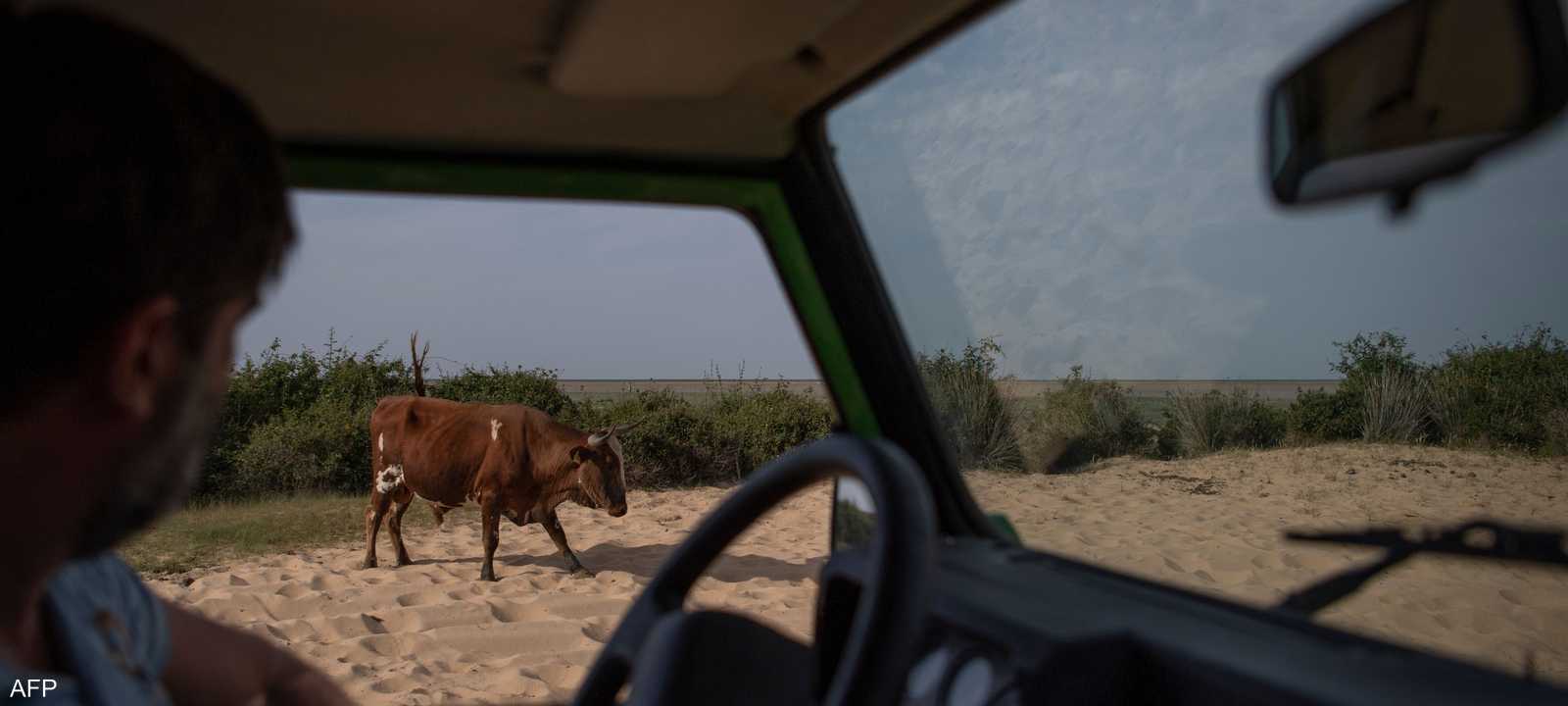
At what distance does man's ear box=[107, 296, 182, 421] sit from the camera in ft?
2.59

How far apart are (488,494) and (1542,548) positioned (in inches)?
327

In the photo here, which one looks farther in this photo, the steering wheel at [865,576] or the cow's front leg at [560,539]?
the cow's front leg at [560,539]

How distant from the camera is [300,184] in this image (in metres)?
1.76

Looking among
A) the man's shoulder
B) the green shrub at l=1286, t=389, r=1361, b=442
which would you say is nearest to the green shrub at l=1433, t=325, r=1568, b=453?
the green shrub at l=1286, t=389, r=1361, b=442

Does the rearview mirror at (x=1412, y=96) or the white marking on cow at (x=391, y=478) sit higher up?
the rearview mirror at (x=1412, y=96)

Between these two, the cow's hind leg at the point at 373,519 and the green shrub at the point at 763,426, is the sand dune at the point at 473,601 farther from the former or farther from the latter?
the green shrub at the point at 763,426

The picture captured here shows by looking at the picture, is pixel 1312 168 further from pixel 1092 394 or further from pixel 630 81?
pixel 630 81

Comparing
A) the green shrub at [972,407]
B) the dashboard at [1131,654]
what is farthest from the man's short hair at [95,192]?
the green shrub at [972,407]

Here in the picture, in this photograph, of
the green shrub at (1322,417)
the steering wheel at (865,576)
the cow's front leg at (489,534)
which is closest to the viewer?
the steering wheel at (865,576)

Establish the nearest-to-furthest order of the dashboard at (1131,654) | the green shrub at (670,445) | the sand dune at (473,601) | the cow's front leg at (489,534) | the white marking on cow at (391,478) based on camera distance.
Answer: 1. the dashboard at (1131,654)
2. the sand dune at (473,601)
3. the cow's front leg at (489,534)
4. the white marking on cow at (391,478)
5. the green shrub at (670,445)

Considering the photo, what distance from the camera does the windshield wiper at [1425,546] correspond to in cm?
109

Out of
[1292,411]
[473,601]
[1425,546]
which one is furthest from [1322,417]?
[473,601]

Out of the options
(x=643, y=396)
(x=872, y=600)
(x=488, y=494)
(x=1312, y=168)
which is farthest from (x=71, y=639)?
(x=643, y=396)

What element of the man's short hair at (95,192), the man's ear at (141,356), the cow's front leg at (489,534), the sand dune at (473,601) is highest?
the man's short hair at (95,192)
